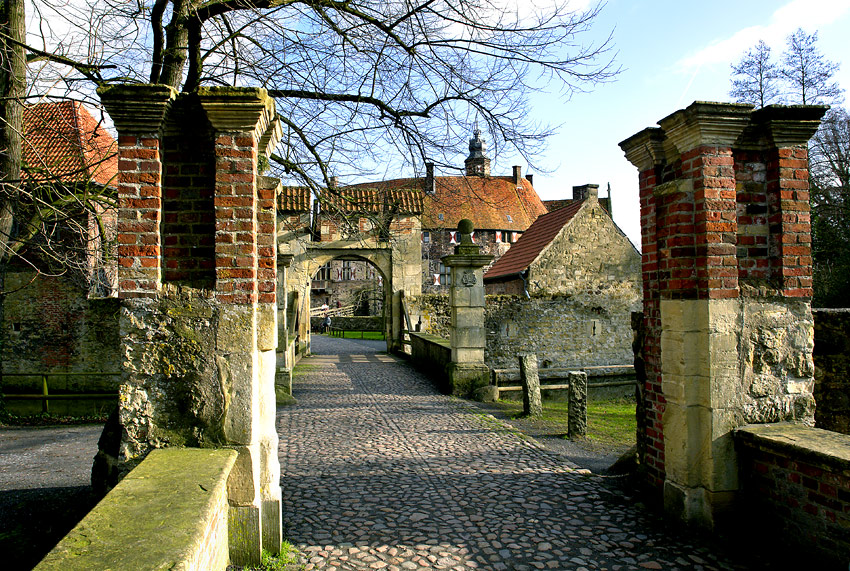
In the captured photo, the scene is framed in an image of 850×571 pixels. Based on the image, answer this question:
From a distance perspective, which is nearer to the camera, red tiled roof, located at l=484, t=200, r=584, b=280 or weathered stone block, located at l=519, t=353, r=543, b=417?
weathered stone block, located at l=519, t=353, r=543, b=417

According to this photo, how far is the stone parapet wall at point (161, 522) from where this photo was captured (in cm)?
200

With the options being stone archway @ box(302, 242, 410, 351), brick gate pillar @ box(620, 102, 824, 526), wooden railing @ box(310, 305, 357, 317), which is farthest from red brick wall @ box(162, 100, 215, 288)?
wooden railing @ box(310, 305, 357, 317)

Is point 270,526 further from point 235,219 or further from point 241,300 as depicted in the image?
point 235,219

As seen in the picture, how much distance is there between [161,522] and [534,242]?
70.4 ft

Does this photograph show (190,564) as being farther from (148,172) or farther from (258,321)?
(148,172)

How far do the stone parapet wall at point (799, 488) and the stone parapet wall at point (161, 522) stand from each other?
324cm

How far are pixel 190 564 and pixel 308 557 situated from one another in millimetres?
1715

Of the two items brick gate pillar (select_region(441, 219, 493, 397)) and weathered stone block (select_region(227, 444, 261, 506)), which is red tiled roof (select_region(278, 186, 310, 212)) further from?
weathered stone block (select_region(227, 444, 261, 506))

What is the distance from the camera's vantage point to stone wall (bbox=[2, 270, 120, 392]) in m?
14.0

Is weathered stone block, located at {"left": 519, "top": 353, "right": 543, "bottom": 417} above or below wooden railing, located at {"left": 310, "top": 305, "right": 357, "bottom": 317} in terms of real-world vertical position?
below

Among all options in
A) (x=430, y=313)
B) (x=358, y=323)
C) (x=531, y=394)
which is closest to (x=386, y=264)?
(x=430, y=313)

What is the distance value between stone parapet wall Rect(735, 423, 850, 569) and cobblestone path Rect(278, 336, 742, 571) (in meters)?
0.45

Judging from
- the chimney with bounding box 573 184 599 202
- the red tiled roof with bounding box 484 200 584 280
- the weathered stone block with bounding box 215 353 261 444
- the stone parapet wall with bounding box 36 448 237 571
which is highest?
the chimney with bounding box 573 184 599 202

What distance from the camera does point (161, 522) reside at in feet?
7.65
